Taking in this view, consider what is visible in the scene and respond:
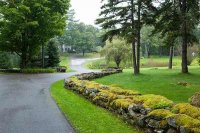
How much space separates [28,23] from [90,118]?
2501cm

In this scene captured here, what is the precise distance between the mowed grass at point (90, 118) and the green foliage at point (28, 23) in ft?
70.2

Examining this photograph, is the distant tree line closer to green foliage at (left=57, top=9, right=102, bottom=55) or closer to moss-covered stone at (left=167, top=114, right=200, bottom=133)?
moss-covered stone at (left=167, top=114, right=200, bottom=133)

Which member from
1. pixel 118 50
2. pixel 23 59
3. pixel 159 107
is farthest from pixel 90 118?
pixel 118 50

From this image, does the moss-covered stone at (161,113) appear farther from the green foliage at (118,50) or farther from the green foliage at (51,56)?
the green foliage at (118,50)

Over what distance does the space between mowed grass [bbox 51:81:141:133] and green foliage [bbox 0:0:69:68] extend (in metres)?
21.4

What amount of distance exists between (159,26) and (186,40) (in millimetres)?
2565

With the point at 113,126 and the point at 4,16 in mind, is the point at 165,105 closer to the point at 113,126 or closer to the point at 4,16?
the point at 113,126

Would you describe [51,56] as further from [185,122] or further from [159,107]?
[185,122]

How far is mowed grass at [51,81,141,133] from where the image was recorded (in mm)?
9320

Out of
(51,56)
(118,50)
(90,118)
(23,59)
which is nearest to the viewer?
(90,118)

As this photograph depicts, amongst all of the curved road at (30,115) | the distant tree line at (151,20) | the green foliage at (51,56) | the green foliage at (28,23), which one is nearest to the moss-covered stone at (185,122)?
the curved road at (30,115)

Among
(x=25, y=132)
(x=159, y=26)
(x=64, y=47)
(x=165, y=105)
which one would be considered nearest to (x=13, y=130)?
(x=25, y=132)

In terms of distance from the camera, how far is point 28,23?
3394 cm

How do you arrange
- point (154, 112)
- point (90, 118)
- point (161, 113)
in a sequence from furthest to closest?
point (90, 118)
point (154, 112)
point (161, 113)
